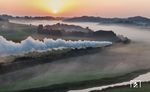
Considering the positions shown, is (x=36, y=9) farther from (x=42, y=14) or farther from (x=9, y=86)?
(x=9, y=86)

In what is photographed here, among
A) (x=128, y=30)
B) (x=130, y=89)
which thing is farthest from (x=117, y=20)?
(x=130, y=89)

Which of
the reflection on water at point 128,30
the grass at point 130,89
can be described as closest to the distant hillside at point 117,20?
the reflection on water at point 128,30

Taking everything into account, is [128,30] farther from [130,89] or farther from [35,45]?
[35,45]

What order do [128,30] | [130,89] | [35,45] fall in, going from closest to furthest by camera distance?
[35,45], [130,89], [128,30]

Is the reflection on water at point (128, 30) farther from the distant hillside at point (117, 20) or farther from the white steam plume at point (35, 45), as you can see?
the white steam plume at point (35, 45)

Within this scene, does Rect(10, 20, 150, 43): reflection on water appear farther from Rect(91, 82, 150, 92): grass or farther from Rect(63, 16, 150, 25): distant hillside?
Rect(91, 82, 150, 92): grass

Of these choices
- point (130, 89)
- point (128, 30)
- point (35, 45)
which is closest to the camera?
point (35, 45)

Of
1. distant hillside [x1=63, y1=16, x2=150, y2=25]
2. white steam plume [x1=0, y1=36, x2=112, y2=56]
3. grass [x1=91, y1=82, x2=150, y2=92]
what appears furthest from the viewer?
distant hillside [x1=63, y1=16, x2=150, y2=25]

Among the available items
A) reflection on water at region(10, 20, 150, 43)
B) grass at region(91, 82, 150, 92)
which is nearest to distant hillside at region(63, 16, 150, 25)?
reflection on water at region(10, 20, 150, 43)
